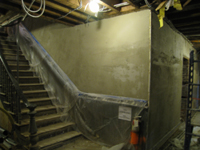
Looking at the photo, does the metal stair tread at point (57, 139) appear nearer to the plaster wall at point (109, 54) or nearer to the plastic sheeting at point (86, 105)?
the plastic sheeting at point (86, 105)

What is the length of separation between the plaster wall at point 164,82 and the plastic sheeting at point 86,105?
403 millimetres

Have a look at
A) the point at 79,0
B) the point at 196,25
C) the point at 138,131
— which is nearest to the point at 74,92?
the point at 138,131

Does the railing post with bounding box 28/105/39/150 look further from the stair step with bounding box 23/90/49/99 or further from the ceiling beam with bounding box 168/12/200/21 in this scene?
the ceiling beam with bounding box 168/12/200/21

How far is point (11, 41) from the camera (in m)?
5.79

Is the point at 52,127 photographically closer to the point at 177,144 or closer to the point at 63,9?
the point at 63,9

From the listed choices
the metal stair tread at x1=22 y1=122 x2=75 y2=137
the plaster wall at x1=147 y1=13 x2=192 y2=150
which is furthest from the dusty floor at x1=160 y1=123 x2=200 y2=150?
the metal stair tread at x1=22 y1=122 x2=75 y2=137

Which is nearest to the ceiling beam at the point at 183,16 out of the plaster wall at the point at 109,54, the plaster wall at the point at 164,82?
the plaster wall at the point at 164,82

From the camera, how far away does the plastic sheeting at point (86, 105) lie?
299 cm

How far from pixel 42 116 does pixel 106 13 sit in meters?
2.89

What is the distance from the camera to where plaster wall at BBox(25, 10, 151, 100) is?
9.23ft

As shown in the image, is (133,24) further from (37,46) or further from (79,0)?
(37,46)

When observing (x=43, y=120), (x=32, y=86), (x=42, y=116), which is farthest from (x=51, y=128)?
(x=32, y=86)

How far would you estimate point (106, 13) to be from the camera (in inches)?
129

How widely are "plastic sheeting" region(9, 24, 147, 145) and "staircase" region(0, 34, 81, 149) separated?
171 millimetres
